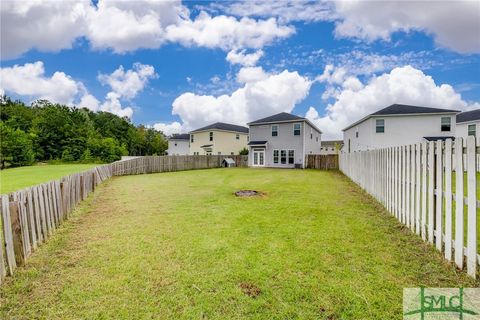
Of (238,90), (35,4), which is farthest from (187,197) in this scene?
(238,90)

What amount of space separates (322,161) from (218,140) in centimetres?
1724

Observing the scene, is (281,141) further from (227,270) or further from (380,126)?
(227,270)

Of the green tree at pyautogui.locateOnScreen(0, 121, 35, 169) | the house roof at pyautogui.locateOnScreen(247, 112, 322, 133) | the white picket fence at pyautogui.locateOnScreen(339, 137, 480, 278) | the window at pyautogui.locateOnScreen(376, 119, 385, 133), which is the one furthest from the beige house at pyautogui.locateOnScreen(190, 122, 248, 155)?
the white picket fence at pyautogui.locateOnScreen(339, 137, 480, 278)

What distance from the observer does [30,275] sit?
356cm

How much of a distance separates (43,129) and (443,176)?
51.5 metres

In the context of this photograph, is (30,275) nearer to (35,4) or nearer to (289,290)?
(289,290)

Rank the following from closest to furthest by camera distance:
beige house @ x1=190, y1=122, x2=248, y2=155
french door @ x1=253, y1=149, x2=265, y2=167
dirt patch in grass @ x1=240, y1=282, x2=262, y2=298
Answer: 1. dirt patch in grass @ x1=240, y1=282, x2=262, y2=298
2. french door @ x1=253, y1=149, x2=265, y2=167
3. beige house @ x1=190, y1=122, x2=248, y2=155

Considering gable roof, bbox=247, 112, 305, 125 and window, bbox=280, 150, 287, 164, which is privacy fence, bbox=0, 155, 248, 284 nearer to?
window, bbox=280, 150, 287, 164

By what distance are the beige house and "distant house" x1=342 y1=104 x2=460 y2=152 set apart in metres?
20.0

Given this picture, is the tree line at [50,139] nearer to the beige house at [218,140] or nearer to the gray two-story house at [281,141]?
the beige house at [218,140]

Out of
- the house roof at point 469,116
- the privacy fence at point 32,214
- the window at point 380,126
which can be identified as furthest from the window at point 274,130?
the privacy fence at point 32,214

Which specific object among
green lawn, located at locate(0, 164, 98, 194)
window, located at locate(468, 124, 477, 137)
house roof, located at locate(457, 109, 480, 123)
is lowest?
green lawn, located at locate(0, 164, 98, 194)

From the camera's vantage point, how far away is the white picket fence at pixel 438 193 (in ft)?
10.7

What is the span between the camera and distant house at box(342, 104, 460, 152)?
23.4 metres
